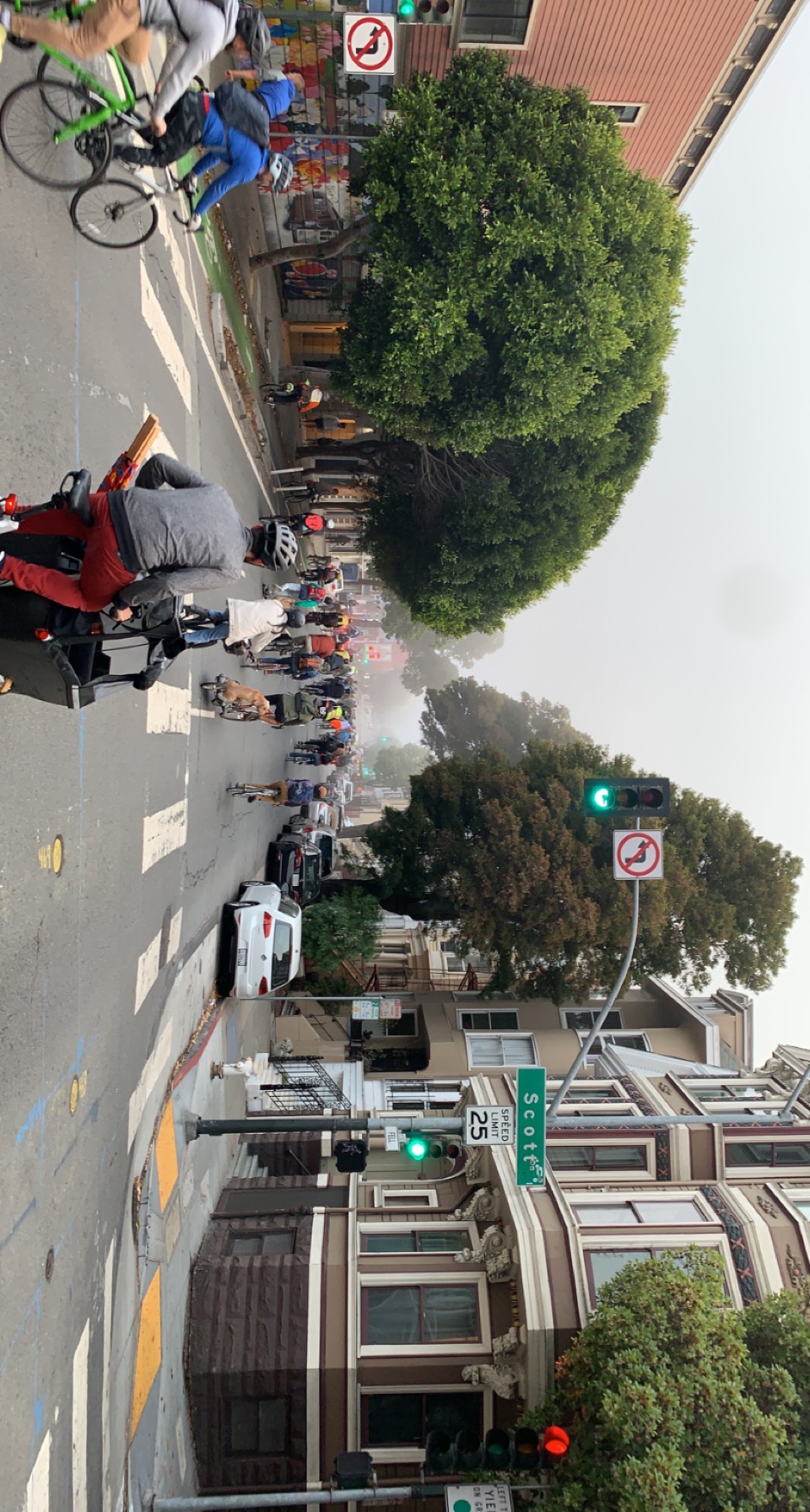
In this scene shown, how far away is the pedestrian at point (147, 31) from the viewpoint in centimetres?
580

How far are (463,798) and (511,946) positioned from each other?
179 inches

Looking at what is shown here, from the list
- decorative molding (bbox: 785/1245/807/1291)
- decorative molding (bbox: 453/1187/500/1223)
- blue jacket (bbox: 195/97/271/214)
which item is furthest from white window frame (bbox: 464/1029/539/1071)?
blue jacket (bbox: 195/97/271/214)

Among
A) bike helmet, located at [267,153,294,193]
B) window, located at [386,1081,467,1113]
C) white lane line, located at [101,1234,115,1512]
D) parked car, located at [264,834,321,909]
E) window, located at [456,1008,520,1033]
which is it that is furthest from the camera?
window, located at [456,1008,520,1033]

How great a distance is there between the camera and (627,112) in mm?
21547

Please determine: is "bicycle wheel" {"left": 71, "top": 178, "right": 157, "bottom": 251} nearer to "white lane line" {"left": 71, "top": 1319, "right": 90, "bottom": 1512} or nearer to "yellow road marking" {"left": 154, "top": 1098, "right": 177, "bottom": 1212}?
"yellow road marking" {"left": 154, "top": 1098, "right": 177, "bottom": 1212}

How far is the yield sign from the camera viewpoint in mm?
10438

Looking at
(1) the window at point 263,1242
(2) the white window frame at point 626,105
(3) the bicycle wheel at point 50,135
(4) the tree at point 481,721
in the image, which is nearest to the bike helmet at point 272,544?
(3) the bicycle wheel at point 50,135

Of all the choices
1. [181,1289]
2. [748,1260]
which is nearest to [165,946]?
[181,1289]

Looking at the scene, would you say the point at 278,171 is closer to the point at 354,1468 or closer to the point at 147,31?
the point at 147,31

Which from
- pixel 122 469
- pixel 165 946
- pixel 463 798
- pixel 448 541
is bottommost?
pixel 165 946

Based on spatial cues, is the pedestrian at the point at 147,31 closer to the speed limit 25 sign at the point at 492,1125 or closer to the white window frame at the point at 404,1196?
the speed limit 25 sign at the point at 492,1125

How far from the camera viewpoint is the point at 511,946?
22.8 metres

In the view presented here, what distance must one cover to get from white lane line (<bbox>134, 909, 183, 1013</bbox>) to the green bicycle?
26.5 feet

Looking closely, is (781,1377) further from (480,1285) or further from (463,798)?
(463,798)
